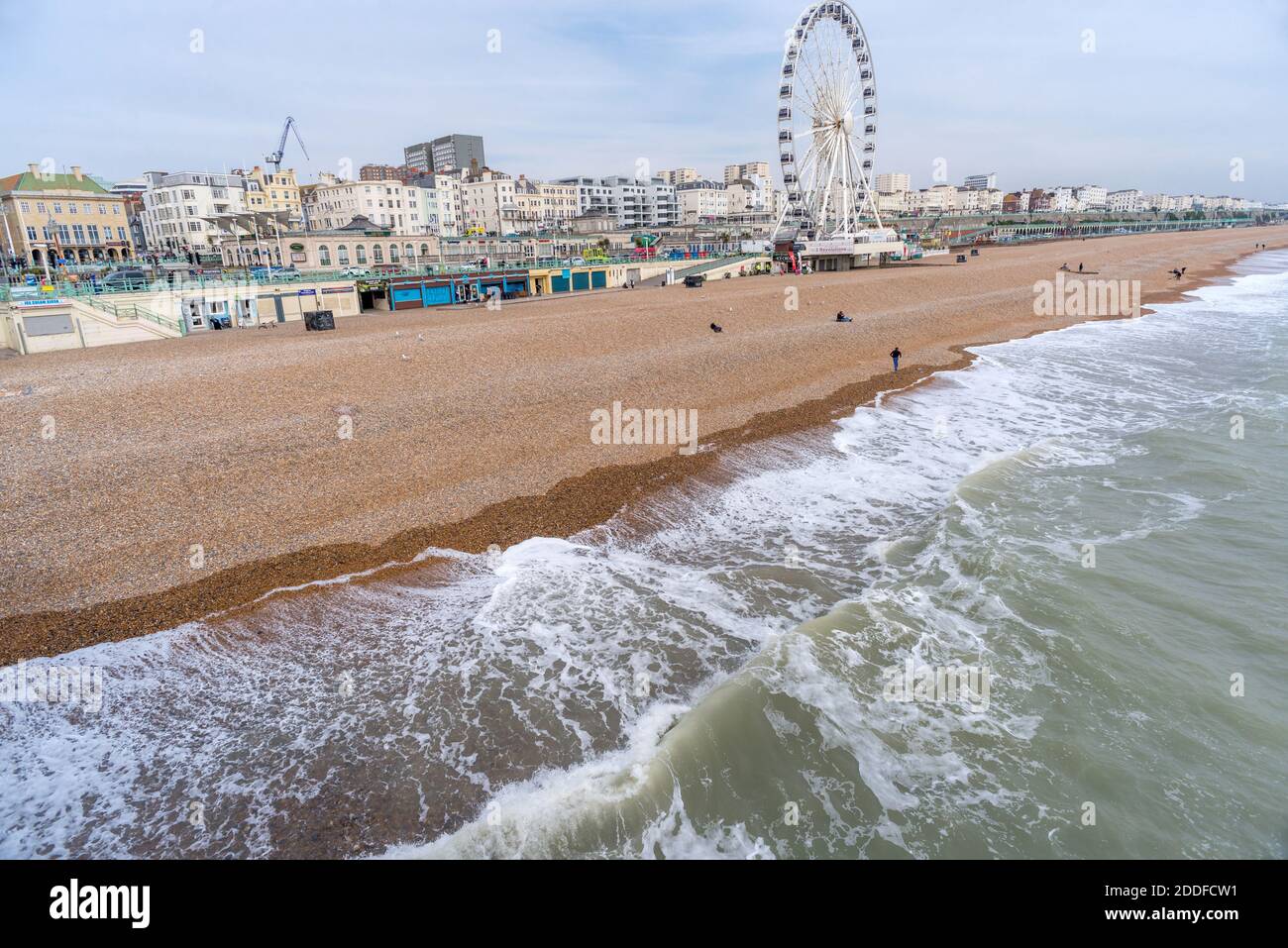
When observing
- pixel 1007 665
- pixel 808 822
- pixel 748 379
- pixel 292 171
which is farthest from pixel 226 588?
pixel 292 171

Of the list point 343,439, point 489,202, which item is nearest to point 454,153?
point 489,202

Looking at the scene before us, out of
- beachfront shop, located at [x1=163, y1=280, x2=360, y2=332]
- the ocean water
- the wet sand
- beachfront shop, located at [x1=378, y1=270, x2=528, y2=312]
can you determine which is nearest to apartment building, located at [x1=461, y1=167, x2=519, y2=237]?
beachfront shop, located at [x1=378, y1=270, x2=528, y2=312]

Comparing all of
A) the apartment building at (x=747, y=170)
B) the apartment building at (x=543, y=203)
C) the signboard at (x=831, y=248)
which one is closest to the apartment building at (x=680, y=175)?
the apartment building at (x=747, y=170)

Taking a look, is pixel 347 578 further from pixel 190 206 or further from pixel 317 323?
pixel 190 206

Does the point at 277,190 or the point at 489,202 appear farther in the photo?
the point at 489,202

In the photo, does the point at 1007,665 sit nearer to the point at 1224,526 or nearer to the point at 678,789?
the point at 678,789

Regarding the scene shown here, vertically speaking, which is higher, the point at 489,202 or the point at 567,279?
the point at 489,202

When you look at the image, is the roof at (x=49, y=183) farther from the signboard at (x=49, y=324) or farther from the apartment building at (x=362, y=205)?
the signboard at (x=49, y=324)
